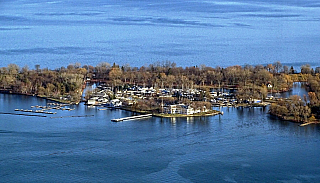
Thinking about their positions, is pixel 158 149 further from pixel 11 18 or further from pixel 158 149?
pixel 11 18

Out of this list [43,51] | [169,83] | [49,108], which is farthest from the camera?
[43,51]

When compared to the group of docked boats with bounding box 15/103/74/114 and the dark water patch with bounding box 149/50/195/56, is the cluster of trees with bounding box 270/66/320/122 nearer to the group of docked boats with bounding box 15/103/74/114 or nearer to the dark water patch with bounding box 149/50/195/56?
the group of docked boats with bounding box 15/103/74/114

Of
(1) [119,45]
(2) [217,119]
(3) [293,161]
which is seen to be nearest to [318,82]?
(2) [217,119]

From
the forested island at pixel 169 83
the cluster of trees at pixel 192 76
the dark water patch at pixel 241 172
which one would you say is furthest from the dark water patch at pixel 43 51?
the dark water patch at pixel 241 172

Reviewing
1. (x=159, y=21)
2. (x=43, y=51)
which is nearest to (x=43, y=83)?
(x=43, y=51)

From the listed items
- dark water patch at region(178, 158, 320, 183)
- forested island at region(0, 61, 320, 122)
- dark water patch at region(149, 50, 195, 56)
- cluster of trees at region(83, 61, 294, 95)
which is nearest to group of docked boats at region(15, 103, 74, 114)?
forested island at region(0, 61, 320, 122)
